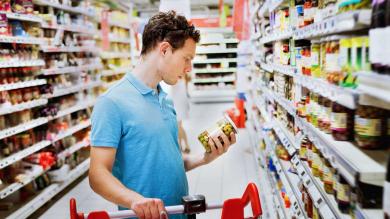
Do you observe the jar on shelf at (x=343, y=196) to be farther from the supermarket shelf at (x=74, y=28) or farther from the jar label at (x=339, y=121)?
the supermarket shelf at (x=74, y=28)

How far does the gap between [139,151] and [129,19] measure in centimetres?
810

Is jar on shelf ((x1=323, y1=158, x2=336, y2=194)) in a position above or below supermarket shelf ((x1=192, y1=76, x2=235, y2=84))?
above

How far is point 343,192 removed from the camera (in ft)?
5.39

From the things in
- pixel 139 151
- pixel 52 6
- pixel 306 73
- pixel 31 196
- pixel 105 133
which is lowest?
pixel 31 196

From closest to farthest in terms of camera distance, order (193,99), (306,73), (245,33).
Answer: (306,73), (245,33), (193,99)

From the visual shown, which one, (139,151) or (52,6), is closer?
(139,151)

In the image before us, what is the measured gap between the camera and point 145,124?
190cm

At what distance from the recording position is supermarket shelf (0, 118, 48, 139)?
389 cm

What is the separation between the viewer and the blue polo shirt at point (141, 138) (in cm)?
182

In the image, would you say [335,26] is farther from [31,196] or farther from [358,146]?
[31,196]

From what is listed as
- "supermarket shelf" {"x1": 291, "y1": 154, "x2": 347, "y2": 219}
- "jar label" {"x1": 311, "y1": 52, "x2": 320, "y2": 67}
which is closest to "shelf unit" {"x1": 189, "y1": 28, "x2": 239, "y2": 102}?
"supermarket shelf" {"x1": 291, "y1": 154, "x2": 347, "y2": 219}

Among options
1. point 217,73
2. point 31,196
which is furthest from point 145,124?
point 217,73

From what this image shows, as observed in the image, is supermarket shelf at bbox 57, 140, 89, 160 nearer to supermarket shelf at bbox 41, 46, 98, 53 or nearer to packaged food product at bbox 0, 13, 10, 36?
supermarket shelf at bbox 41, 46, 98, 53

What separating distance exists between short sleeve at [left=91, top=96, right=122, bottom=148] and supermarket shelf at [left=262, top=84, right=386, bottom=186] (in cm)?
92
